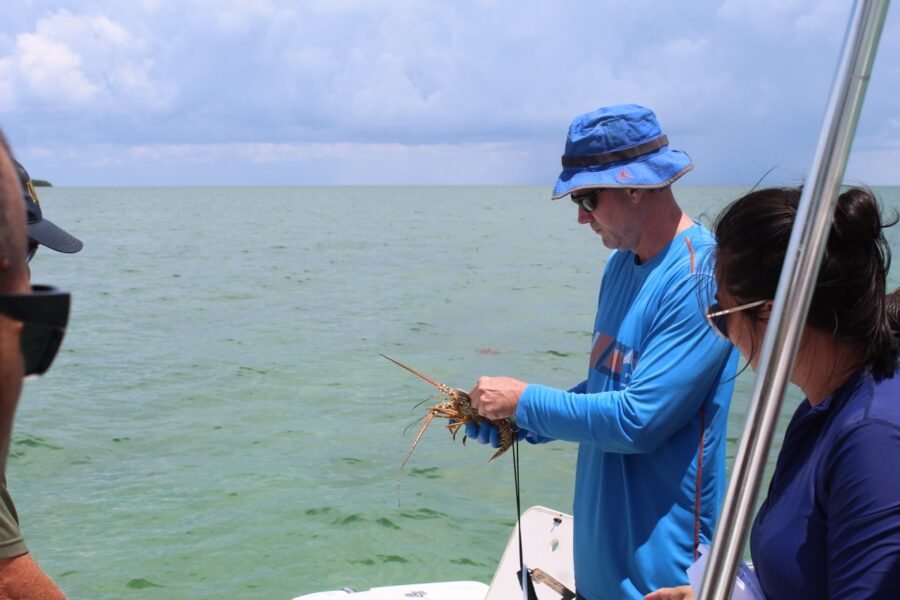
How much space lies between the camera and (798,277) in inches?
51.0

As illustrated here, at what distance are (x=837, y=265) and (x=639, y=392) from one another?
0.90 m

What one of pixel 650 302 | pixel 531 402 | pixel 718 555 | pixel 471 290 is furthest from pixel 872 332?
pixel 471 290

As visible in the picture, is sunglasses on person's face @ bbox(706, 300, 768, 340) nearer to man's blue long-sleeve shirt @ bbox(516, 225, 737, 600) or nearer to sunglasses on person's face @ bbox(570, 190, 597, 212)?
man's blue long-sleeve shirt @ bbox(516, 225, 737, 600)

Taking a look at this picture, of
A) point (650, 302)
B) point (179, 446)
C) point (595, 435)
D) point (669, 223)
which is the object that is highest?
point (669, 223)

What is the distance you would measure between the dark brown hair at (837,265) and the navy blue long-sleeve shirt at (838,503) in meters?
0.10

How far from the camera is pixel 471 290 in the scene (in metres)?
Answer: 24.0

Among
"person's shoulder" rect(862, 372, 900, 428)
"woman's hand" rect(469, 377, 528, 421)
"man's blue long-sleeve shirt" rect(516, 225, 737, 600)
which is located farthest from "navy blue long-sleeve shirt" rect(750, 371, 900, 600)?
"woman's hand" rect(469, 377, 528, 421)

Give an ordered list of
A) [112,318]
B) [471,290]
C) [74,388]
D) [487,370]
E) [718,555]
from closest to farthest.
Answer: [718,555] → [74,388] → [487,370] → [112,318] → [471,290]

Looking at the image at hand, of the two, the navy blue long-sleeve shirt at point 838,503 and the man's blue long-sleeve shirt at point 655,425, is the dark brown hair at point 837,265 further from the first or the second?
the man's blue long-sleeve shirt at point 655,425

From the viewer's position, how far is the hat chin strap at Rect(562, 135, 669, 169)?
2.79m

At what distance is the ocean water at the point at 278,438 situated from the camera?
7523mm

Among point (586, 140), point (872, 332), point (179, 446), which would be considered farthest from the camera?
point (179, 446)

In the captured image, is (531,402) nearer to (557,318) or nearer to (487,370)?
(487,370)

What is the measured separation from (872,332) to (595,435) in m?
0.99
